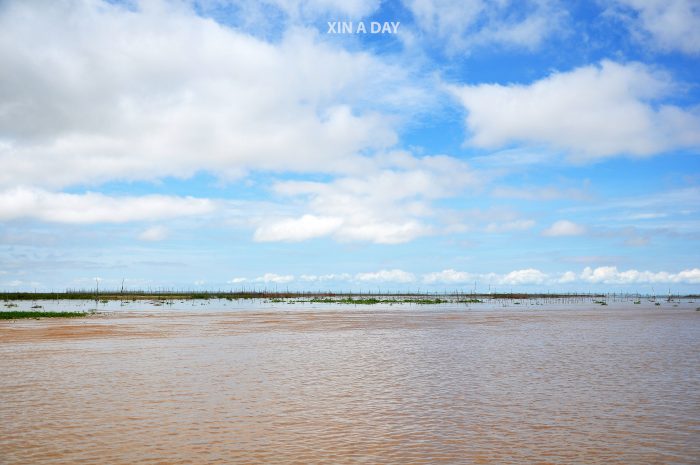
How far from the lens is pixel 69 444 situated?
1078 cm

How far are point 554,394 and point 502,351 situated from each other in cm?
978

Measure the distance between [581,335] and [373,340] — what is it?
13.6 meters

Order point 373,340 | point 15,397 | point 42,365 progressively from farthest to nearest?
point 373,340 < point 42,365 < point 15,397

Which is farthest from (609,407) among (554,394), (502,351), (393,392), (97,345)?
(97,345)

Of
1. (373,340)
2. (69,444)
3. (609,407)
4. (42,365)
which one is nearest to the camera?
(69,444)

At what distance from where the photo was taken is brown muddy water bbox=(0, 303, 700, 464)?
10.3 meters

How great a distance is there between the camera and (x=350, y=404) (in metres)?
14.2

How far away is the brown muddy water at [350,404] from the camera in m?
10.3

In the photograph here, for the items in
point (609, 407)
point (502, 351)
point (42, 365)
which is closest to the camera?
point (609, 407)

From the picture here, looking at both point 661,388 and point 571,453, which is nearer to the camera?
point 571,453

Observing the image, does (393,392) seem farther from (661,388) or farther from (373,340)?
(373,340)

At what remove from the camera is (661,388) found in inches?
634

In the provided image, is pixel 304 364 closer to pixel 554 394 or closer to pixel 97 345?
pixel 554 394

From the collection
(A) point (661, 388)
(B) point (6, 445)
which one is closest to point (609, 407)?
(A) point (661, 388)
